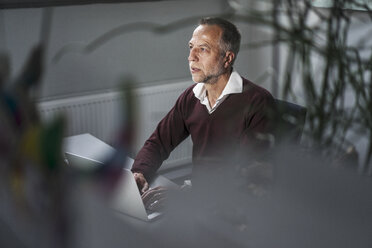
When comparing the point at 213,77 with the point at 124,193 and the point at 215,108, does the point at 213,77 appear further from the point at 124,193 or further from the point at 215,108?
the point at 124,193

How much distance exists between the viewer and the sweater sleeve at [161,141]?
0.42 meters

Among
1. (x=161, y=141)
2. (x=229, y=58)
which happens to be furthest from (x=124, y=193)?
(x=229, y=58)

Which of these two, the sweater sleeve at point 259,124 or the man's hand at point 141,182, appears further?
the man's hand at point 141,182

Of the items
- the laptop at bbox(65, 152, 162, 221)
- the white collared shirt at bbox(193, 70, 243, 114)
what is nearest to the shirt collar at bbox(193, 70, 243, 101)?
the white collared shirt at bbox(193, 70, 243, 114)

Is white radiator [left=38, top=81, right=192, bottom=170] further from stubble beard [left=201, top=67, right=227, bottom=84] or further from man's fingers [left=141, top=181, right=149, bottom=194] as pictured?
man's fingers [left=141, top=181, right=149, bottom=194]

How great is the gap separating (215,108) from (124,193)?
14 centimetres

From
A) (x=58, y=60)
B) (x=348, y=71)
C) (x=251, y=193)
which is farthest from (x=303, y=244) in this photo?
(x=58, y=60)

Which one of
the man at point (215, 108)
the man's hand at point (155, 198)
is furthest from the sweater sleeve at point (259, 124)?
the man's hand at point (155, 198)

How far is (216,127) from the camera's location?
0.46m

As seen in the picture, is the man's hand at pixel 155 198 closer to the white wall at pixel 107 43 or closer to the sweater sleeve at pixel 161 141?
the sweater sleeve at pixel 161 141

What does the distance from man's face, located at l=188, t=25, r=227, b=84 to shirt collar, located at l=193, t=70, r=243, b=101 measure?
0.01 metres

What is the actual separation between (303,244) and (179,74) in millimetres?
203

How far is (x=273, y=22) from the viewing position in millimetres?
301

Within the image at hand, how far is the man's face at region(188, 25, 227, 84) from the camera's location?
0.39 meters
